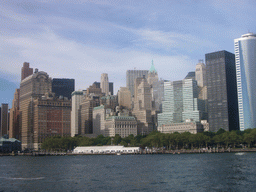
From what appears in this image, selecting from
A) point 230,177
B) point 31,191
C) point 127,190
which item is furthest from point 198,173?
point 31,191

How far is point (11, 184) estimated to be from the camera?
9500 centimetres

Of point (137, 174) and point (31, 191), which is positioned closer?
point (31, 191)

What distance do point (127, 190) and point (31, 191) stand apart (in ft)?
66.4

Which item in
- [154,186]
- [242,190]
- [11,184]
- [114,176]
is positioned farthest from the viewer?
[114,176]

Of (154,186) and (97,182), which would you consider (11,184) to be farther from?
(154,186)

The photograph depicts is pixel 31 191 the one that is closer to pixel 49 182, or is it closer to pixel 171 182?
pixel 49 182

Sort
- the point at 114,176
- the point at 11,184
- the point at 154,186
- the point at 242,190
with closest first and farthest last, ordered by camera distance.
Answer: the point at 242,190
the point at 154,186
the point at 11,184
the point at 114,176

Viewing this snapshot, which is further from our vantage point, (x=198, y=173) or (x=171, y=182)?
(x=198, y=173)

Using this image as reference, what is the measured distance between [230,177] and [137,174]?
2621 cm

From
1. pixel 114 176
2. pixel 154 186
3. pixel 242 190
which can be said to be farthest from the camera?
pixel 114 176

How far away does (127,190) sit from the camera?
83.4 metres

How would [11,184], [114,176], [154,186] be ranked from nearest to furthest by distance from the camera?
[154,186], [11,184], [114,176]

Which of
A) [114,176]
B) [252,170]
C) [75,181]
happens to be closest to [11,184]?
[75,181]

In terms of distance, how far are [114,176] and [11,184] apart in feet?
92.1
